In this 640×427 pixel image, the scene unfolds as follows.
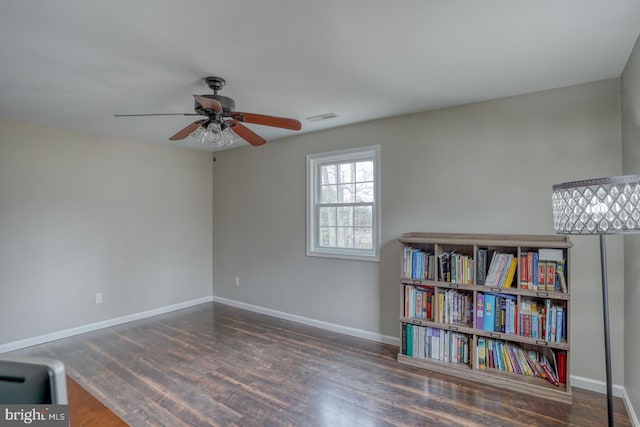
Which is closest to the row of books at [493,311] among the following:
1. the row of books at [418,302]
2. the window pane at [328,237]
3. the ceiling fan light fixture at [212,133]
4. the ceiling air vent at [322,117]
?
the row of books at [418,302]

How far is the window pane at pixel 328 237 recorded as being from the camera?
4.25 m

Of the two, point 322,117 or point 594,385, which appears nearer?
point 594,385

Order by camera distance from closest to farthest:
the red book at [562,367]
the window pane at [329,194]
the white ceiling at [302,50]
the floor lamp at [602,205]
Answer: the floor lamp at [602,205] < the white ceiling at [302,50] < the red book at [562,367] < the window pane at [329,194]

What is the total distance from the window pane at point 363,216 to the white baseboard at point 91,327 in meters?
3.01

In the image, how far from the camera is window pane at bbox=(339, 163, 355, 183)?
408 centimetres

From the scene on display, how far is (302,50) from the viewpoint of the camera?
2.16 metres

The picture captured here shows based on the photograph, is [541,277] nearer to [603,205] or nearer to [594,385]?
[594,385]

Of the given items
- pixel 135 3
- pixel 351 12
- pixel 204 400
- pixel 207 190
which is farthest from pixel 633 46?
pixel 207 190

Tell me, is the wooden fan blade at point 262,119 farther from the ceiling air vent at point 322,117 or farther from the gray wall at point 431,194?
the gray wall at point 431,194

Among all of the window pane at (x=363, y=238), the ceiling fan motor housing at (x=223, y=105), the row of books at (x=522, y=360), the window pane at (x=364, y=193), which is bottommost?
the row of books at (x=522, y=360)

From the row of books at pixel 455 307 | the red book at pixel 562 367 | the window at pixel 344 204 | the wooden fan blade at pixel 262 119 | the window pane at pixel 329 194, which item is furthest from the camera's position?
the window pane at pixel 329 194

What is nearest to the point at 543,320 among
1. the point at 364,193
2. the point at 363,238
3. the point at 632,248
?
the point at 632,248

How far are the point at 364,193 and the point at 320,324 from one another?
1.73 metres

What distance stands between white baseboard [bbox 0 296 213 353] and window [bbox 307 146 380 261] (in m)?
2.30
